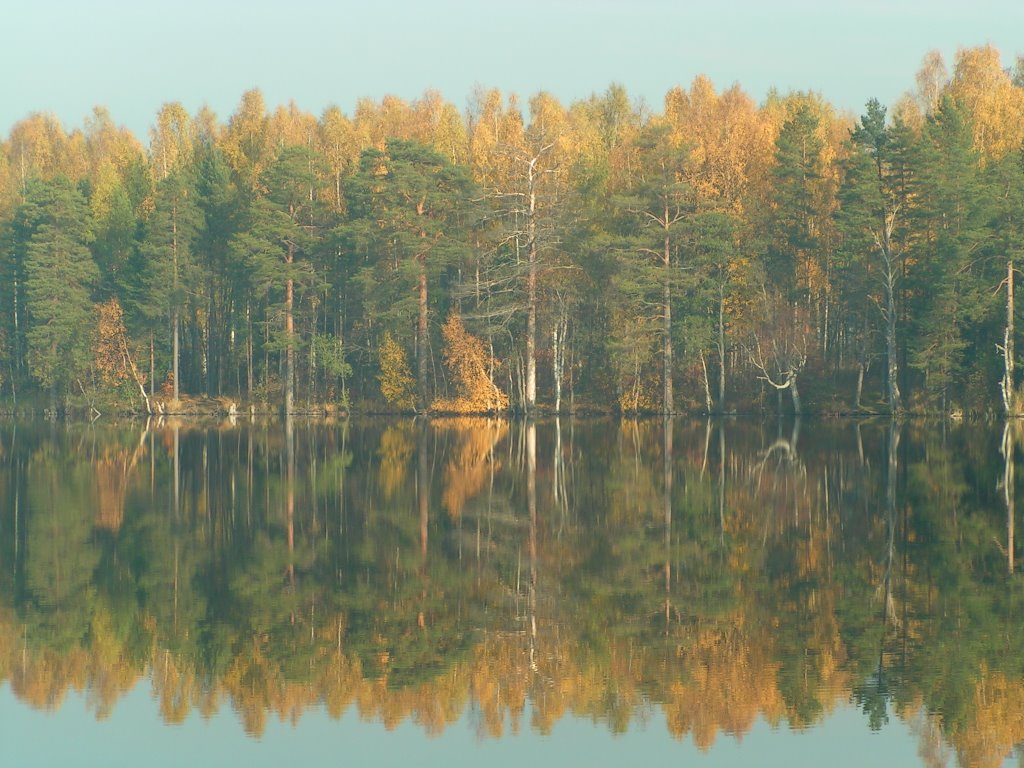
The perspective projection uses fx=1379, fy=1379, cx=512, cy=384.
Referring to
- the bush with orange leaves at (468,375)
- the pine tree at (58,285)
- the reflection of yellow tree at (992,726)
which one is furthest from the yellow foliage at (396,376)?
the reflection of yellow tree at (992,726)

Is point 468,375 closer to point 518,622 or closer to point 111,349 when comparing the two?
point 111,349

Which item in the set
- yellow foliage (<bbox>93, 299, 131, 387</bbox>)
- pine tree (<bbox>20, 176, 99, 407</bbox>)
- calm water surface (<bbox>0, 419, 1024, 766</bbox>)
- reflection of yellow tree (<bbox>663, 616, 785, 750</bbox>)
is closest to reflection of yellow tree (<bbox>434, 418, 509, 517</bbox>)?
calm water surface (<bbox>0, 419, 1024, 766</bbox>)

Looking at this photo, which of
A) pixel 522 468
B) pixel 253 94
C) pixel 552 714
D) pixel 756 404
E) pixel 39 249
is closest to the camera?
pixel 552 714

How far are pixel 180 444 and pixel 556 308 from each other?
23.8 m

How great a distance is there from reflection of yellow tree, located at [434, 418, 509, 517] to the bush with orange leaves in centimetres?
416

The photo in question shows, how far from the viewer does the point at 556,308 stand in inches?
2662

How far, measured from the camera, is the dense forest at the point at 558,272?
6141 centimetres

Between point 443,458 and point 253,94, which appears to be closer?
point 443,458

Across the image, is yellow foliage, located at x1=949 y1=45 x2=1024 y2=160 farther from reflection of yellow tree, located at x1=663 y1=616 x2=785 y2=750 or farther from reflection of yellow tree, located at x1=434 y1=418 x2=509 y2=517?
reflection of yellow tree, located at x1=663 y1=616 x2=785 y2=750

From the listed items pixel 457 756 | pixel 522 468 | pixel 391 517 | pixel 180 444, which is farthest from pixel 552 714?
pixel 180 444

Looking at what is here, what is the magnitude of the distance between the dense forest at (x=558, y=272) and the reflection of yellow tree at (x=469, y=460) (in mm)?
6940

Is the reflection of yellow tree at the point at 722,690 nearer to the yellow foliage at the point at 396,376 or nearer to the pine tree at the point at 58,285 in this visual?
the yellow foliage at the point at 396,376

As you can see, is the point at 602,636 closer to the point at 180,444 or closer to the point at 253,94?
the point at 180,444

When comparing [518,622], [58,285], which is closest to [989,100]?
[58,285]
